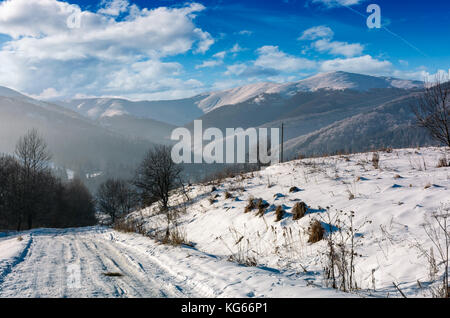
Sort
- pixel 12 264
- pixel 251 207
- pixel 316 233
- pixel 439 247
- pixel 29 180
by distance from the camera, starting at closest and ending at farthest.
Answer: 1. pixel 439 247
2. pixel 12 264
3. pixel 316 233
4. pixel 251 207
5. pixel 29 180

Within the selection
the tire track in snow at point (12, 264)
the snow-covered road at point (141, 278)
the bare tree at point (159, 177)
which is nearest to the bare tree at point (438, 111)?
the snow-covered road at point (141, 278)

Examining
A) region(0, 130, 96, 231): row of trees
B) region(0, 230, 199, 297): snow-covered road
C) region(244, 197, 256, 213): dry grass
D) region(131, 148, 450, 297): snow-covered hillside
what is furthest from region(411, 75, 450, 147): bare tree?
region(0, 130, 96, 231): row of trees

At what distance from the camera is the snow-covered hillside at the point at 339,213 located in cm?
444

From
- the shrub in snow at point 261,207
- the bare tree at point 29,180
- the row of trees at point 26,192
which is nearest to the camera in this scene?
the shrub in snow at point 261,207

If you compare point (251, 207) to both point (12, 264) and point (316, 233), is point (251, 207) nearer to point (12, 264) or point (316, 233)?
point (316, 233)

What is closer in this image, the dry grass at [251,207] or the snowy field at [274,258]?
the snowy field at [274,258]

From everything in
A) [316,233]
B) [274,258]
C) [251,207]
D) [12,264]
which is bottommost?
[274,258]

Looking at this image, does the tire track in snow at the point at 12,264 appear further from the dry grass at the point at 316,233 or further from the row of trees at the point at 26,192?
the row of trees at the point at 26,192

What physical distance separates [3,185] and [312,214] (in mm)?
48489

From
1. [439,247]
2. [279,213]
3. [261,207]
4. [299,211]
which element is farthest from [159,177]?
[439,247]

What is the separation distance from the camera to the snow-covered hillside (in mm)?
4438

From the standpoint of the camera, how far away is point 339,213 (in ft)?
22.9

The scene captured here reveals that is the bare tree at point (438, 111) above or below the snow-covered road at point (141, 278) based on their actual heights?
above
